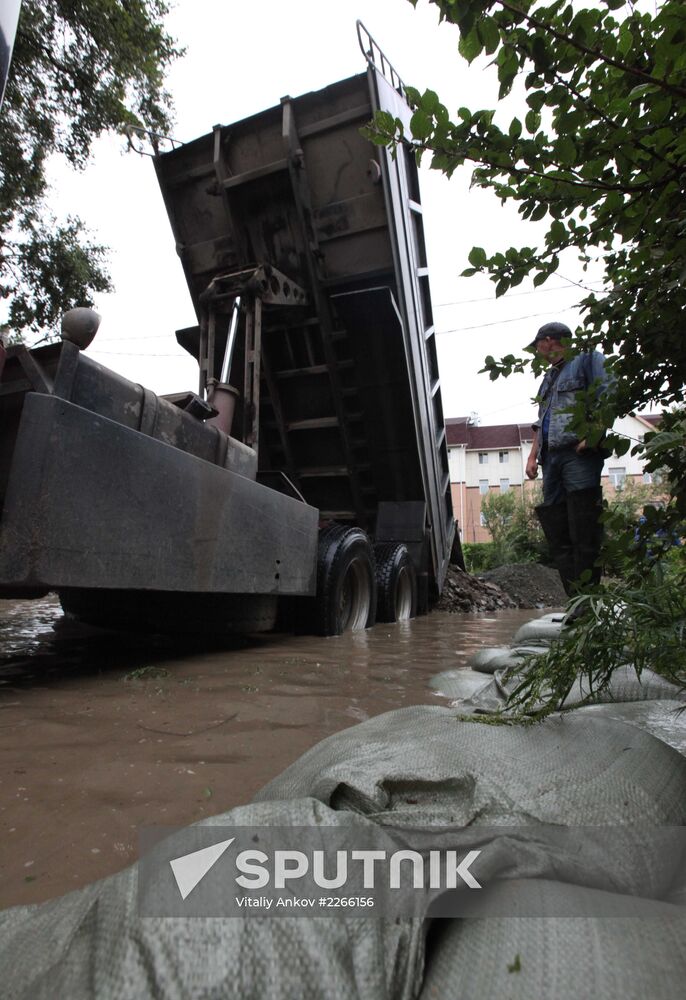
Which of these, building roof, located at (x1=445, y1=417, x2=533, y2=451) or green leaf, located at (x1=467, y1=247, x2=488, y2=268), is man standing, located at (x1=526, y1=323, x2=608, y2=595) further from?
building roof, located at (x1=445, y1=417, x2=533, y2=451)

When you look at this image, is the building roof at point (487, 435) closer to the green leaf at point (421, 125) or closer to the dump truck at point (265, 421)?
the dump truck at point (265, 421)

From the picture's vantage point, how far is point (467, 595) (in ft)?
25.2

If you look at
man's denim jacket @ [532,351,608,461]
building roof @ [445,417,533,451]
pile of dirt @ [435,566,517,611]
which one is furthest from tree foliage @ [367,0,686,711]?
building roof @ [445,417,533,451]

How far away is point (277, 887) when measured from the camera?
2.11 feet

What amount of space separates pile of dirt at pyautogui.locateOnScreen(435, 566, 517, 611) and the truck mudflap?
4.31m

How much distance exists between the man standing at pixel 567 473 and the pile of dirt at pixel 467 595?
→ 12.3 ft

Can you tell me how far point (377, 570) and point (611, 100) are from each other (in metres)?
4.50

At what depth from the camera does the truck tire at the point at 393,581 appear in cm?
520

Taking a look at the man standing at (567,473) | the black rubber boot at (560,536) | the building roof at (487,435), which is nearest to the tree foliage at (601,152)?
the man standing at (567,473)

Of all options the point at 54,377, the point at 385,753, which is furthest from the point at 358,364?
the point at 385,753

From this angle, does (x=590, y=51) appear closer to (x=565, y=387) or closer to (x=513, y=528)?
(x=565, y=387)

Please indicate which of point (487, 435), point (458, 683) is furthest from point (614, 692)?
point (487, 435)

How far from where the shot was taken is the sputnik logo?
2.07 feet

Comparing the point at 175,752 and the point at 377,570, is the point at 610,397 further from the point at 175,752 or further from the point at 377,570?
the point at 377,570
